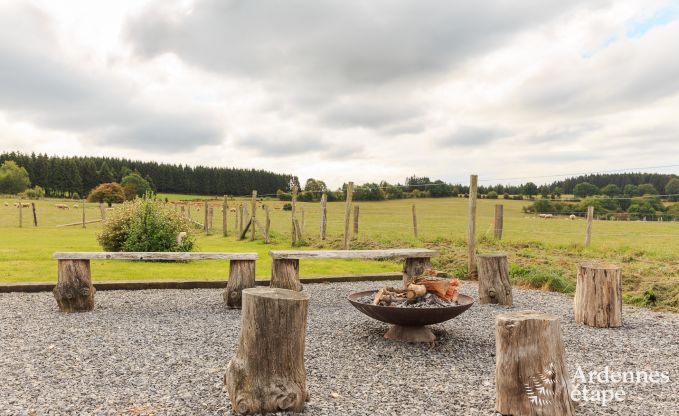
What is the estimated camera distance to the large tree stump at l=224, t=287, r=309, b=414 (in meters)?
3.23

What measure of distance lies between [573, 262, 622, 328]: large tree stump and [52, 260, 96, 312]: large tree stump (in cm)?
679

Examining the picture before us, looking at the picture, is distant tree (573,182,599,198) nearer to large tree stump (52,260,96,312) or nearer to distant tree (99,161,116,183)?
large tree stump (52,260,96,312)

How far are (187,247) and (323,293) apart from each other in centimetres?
519

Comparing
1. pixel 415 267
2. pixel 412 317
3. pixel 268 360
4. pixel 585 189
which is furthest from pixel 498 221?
pixel 268 360

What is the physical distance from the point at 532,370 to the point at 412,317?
1674mm

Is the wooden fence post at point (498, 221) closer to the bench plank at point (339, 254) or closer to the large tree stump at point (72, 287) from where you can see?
the bench plank at point (339, 254)

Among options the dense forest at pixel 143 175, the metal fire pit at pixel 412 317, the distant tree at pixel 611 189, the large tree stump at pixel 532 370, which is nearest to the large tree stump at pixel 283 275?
the metal fire pit at pixel 412 317

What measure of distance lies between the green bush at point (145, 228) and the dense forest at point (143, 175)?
217ft

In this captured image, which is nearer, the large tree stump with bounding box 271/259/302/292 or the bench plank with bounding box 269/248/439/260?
the bench plank with bounding box 269/248/439/260

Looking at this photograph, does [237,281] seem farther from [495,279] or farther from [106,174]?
[106,174]

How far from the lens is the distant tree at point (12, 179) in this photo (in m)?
69.0

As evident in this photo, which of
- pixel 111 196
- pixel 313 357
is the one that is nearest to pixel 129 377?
pixel 313 357

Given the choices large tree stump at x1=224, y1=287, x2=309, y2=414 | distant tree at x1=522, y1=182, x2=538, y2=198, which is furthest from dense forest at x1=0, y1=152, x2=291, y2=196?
large tree stump at x1=224, y1=287, x2=309, y2=414

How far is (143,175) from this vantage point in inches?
3403
